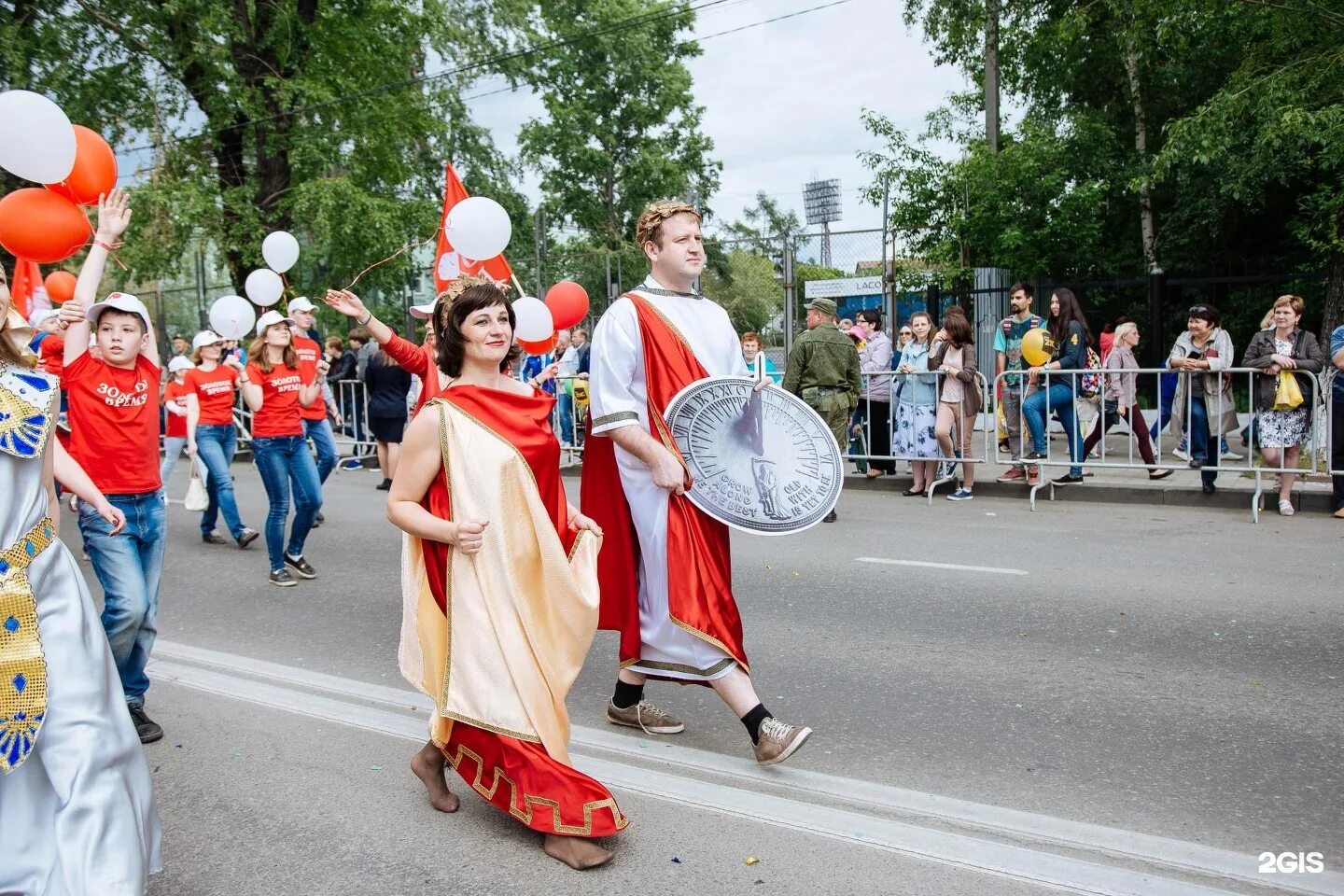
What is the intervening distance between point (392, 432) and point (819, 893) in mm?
10000

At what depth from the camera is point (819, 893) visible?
3.09m

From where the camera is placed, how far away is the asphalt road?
328cm

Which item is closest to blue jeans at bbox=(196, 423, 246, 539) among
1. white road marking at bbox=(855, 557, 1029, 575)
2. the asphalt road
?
the asphalt road

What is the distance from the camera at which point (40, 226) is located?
4.50m

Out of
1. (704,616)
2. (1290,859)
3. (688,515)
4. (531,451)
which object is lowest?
(1290,859)

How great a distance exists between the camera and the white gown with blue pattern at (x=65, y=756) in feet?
8.22

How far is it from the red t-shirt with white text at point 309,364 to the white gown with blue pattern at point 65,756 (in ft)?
19.7

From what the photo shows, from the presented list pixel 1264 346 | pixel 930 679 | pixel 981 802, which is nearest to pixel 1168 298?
pixel 1264 346

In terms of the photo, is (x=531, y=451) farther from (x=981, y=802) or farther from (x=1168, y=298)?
(x=1168, y=298)

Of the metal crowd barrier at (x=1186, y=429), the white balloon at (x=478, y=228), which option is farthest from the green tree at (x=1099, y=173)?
the white balloon at (x=478, y=228)

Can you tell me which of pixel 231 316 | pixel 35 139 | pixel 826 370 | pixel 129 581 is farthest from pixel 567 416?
pixel 35 139

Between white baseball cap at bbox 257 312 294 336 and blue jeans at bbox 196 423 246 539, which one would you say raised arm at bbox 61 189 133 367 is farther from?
blue jeans at bbox 196 423 246 539

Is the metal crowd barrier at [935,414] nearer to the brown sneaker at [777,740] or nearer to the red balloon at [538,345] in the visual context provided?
the red balloon at [538,345]

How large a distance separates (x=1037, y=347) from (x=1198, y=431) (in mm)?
1578
